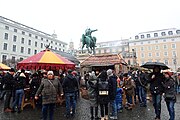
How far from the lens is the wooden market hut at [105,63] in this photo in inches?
571

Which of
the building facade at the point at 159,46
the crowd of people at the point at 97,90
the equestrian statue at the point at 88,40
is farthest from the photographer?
the building facade at the point at 159,46

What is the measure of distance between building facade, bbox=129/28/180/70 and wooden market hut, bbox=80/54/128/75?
5592 cm

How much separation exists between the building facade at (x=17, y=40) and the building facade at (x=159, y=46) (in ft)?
129

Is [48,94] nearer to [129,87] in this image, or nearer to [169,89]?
[169,89]

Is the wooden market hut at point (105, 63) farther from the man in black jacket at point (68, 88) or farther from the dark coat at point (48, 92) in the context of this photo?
the dark coat at point (48, 92)

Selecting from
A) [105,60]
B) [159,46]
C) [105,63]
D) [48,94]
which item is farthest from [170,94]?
[159,46]

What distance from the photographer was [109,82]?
5.99 metres

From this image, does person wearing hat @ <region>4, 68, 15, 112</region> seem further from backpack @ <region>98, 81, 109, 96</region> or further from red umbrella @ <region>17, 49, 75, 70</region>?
backpack @ <region>98, 81, 109, 96</region>

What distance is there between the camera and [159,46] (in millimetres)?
66375

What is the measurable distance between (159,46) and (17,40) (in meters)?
54.1

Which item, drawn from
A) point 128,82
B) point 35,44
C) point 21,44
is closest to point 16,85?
point 128,82

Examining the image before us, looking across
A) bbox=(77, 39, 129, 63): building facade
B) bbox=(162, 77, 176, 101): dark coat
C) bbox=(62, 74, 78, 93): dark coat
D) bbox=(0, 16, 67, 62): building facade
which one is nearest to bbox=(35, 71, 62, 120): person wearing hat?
bbox=(62, 74, 78, 93): dark coat

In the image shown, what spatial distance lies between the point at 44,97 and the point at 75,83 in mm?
2030

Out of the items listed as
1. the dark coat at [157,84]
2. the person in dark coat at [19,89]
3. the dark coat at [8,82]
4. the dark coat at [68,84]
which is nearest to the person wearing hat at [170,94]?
the dark coat at [157,84]
